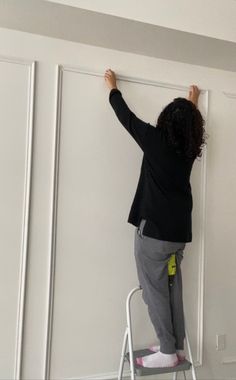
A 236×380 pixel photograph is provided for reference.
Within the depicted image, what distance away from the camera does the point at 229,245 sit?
7.83ft

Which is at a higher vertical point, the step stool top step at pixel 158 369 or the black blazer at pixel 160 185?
the black blazer at pixel 160 185

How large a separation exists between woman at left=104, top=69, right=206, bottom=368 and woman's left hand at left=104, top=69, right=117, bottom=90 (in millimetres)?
197

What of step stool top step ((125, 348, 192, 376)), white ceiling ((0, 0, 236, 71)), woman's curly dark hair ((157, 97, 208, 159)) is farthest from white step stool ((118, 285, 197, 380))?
white ceiling ((0, 0, 236, 71))

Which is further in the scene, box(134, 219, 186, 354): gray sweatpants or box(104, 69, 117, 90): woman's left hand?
box(104, 69, 117, 90): woman's left hand

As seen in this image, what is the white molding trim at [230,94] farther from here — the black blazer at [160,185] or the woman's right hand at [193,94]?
the black blazer at [160,185]

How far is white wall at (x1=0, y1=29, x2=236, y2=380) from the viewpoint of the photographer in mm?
1925

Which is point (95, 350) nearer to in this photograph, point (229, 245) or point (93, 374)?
point (93, 374)

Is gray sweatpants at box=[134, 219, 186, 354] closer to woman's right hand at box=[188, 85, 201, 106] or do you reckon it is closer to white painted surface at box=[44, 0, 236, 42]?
woman's right hand at box=[188, 85, 201, 106]

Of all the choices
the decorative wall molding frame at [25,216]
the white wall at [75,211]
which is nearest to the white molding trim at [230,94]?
the white wall at [75,211]

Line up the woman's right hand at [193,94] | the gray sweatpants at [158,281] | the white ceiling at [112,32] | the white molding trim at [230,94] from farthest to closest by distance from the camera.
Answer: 1. the white molding trim at [230,94]
2. the woman's right hand at [193,94]
3. the gray sweatpants at [158,281]
4. the white ceiling at [112,32]

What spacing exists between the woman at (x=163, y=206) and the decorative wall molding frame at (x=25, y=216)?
47cm

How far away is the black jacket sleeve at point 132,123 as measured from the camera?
1.87m

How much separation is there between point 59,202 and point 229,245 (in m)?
1.11

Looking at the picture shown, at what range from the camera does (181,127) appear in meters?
1.84
